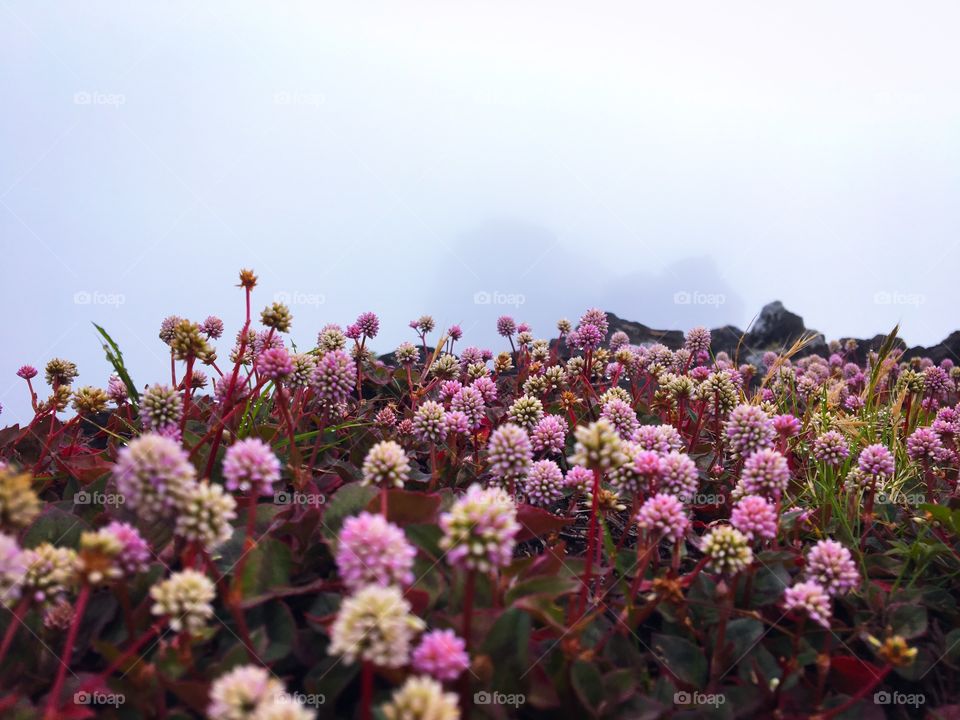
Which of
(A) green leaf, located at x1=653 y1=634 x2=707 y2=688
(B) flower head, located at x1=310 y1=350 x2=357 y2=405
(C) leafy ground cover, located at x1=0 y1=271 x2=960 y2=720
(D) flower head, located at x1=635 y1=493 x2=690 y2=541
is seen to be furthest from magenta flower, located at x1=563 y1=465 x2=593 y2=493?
(B) flower head, located at x1=310 y1=350 x2=357 y2=405

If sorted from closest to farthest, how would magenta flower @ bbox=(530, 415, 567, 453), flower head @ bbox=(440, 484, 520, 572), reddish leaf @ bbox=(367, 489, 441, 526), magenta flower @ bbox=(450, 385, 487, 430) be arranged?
1. flower head @ bbox=(440, 484, 520, 572)
2. reddish leaf @ bbox=(367, 489, 441, 526)
3. magenta flower @ bbox=(530, 415, 567, 453)
4. magenta flower @ bbox=(450, 385, 487, 430)

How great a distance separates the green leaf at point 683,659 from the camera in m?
2.37

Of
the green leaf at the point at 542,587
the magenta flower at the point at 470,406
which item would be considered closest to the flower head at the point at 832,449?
the magenta flower at the point at 470,406

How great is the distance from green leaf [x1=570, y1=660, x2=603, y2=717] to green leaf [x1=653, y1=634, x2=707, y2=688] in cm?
47

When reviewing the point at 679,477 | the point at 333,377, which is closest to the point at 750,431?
the point at 679,477

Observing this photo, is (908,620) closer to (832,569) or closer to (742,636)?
(832,569)

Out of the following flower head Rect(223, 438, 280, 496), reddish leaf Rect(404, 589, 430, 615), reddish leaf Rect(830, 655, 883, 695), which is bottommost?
reddish leaf Rect(830, 655, 883, 695)

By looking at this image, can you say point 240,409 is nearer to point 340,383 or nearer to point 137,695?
point 340,383

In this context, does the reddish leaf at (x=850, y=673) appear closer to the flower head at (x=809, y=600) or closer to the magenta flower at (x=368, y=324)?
the flower head at (x=809, y=600)

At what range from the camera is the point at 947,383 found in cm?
571

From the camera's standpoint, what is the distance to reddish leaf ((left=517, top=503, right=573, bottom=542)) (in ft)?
9.30

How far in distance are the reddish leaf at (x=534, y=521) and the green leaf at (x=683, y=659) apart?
64 centimetres

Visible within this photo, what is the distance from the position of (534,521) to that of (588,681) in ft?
2.91

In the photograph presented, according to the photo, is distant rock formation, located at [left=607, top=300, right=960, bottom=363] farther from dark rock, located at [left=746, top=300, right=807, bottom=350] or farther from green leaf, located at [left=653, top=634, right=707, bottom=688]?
green leaf, located at [left=653, top=634, right=707, bottom=688]
